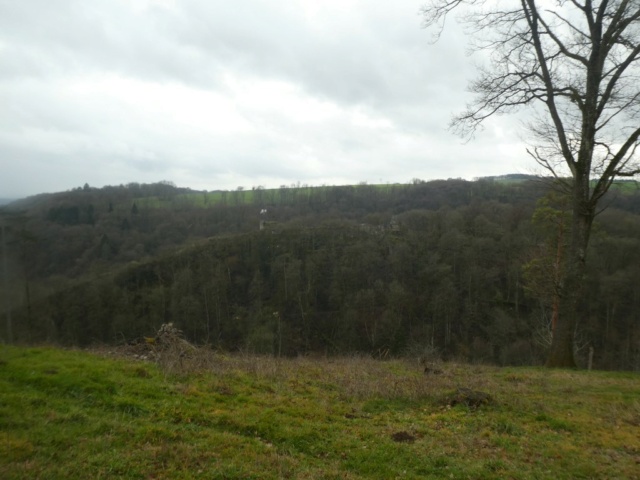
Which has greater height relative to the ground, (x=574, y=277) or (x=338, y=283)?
(x=574, y=277)

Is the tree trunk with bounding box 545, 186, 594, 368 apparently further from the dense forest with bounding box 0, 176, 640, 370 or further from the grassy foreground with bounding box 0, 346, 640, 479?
the dense forest with bounding box 0, 176, 640, 370

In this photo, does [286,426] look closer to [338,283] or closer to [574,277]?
[574,277]

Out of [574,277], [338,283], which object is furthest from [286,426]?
[338,283]

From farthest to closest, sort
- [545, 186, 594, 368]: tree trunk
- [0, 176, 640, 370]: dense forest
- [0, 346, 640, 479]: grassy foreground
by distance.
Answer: [0, 176, 640, 370]: dense forest
[545, 186, 594, 368]: tree trunk
[0, 346, 640, 479]: grassy foreground

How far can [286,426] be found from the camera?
4559mm

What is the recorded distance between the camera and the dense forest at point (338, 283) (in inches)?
1283

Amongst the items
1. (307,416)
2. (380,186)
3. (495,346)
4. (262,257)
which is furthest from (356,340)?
(380,186)

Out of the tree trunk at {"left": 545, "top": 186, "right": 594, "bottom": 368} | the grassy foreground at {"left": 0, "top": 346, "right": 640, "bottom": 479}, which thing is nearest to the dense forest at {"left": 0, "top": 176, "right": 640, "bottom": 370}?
the tree trunk at {"left": 545, "top": 186, "right": 594, "bottom": 368}

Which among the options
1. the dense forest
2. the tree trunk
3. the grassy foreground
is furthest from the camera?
the dense forest

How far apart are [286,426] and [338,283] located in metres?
43.1

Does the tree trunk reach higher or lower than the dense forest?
higher

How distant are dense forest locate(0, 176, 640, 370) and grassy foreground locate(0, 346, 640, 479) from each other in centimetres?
1472

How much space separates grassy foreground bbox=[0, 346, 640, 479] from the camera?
361 cm

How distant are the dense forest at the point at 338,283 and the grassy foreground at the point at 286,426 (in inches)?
579
